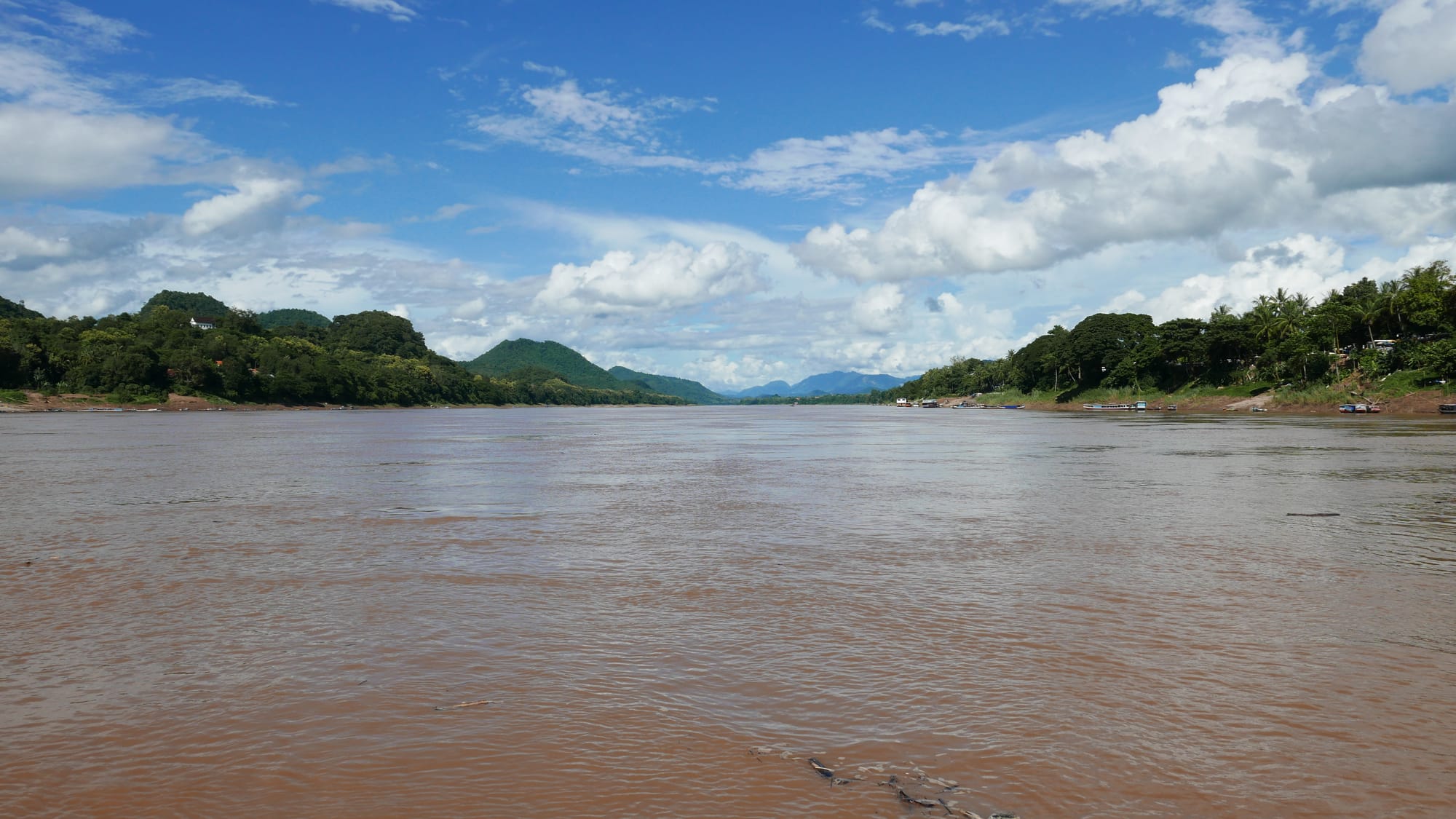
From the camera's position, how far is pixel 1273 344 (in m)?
124

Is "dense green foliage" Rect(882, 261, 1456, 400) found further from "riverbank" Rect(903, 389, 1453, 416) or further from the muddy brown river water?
the muddy brown river water

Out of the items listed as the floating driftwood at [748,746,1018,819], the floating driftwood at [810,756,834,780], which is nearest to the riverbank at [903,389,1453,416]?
the floating driftwood at [748,746,1018,819]

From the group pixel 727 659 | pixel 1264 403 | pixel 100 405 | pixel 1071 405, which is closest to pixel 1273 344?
pixel 1264 403

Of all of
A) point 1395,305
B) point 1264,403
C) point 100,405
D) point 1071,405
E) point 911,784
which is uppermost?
point 1395,305

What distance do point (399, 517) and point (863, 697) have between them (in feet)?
51.2

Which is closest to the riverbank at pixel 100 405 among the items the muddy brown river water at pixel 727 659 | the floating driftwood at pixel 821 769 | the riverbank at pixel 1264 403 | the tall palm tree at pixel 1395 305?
the muddy brown river water at pixel 727 659

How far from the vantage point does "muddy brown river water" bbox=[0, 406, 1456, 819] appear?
6.30 m

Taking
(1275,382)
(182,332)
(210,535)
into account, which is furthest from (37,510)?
(182,332)

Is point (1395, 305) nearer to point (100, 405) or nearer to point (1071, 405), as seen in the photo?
point (1071, 405)

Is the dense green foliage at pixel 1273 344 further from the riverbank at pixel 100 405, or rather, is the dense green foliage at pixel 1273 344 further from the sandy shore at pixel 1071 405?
the riverbank at pixel 100 405

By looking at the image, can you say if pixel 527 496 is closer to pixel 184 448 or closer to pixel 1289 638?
pixel 1289 638

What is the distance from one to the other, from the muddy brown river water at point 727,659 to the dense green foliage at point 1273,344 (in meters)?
94.7

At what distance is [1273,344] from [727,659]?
140 meters

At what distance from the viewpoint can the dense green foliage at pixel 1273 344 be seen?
97125mm
